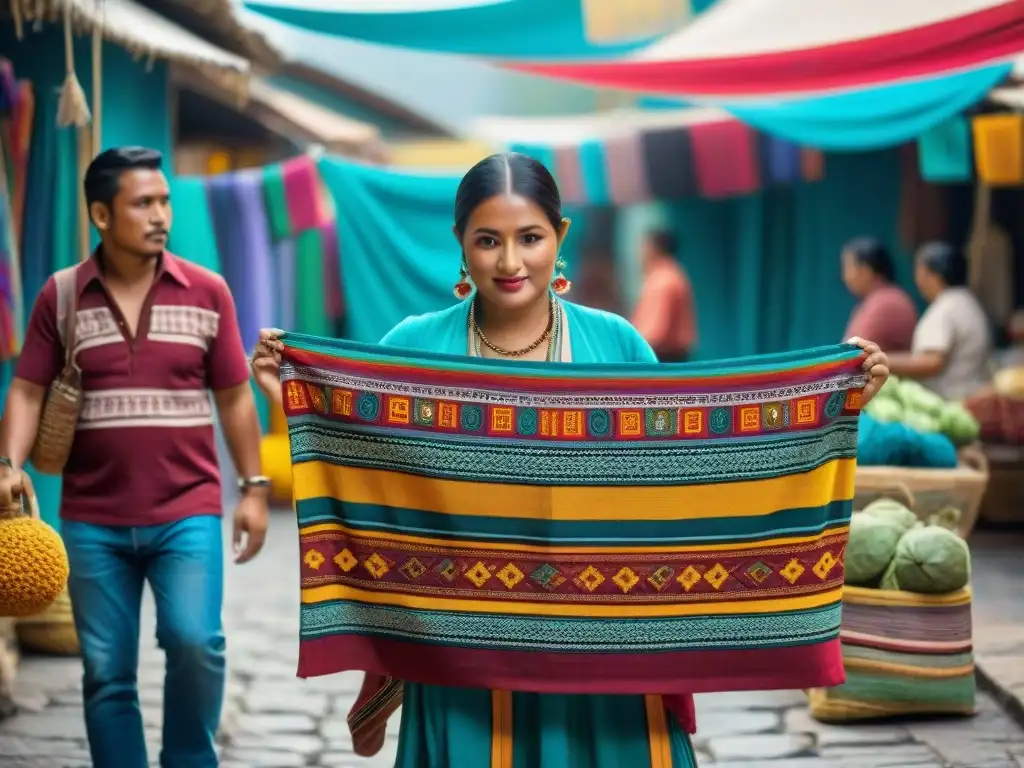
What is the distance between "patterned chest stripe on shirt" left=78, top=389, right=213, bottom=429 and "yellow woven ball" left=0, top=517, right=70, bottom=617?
15.0 inches

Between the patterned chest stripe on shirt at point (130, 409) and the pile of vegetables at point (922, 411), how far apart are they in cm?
427

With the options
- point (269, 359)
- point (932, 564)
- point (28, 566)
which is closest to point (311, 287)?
point (932, 564)

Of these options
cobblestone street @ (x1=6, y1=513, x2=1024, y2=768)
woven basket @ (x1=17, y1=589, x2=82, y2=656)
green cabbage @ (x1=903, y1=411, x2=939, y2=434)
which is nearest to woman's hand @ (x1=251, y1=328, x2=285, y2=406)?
cobblestone street @ (x1=6, y1=513, x2=1024, y2=768)

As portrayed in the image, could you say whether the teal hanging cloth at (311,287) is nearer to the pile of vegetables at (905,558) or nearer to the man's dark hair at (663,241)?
the man's dark hair at (663,241)

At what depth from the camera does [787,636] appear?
332 centimetres

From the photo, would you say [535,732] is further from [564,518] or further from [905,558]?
[905,558]

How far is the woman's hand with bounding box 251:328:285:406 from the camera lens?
3.36 metres

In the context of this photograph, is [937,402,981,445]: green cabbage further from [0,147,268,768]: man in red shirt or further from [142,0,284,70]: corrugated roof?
[0,147,268,768]: man in red shirt

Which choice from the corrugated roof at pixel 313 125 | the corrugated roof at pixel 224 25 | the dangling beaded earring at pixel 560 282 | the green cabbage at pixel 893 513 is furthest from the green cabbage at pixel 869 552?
the corrugated roof at pixel 313 125

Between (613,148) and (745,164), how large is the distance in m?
1.05

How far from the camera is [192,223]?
29.5 feet

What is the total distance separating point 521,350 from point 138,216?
1349 mm

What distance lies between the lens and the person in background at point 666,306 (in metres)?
11.2

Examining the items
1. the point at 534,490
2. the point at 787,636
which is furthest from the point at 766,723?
the point at 534,490
